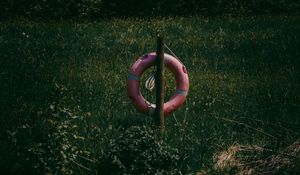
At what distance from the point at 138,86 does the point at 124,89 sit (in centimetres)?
149

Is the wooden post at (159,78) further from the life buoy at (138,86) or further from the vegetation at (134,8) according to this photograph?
the vegetation at (134,8)

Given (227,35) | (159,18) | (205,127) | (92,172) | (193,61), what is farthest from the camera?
(159,18)

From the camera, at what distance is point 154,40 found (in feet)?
42.6

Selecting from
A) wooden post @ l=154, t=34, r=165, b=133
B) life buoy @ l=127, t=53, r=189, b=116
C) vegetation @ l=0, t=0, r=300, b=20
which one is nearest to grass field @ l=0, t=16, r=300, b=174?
life buoy @ l=127, t=53, r=189, b=116

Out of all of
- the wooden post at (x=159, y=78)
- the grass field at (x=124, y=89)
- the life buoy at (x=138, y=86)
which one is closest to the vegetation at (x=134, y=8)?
the grass field at (x=124, y=89)

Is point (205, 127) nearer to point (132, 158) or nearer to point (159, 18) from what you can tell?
point (132, 158)

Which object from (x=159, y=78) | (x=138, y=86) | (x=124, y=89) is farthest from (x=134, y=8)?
(x=159, y=78)

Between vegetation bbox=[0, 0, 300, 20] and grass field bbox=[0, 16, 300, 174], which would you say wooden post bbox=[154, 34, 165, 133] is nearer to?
grass field bbox=[0, 16, 300, 174]

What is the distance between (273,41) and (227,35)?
1200 millimetres

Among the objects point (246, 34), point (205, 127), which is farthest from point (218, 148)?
point (246, 34)

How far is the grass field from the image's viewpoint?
6344 millimetres

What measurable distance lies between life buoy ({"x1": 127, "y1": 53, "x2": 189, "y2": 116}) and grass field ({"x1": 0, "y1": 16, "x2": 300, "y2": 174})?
17 cm

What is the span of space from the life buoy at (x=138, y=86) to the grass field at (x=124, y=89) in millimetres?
175

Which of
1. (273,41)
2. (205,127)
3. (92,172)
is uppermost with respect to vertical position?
(273,41)
